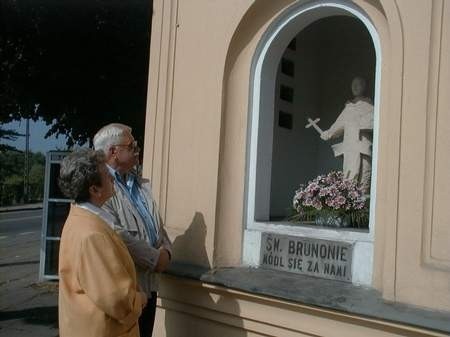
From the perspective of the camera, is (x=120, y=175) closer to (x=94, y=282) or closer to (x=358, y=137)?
(x=94, y=282)

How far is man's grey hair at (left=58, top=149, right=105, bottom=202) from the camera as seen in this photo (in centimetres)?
251

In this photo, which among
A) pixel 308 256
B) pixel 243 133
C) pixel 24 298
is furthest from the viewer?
pixel 24 298

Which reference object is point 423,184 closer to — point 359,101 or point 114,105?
point 359,101

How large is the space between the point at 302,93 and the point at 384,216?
6.34 feet

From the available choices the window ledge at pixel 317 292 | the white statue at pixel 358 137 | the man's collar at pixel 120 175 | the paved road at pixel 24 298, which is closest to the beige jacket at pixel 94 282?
the man's collar at pixel 120 175

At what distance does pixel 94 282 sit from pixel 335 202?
170 cm

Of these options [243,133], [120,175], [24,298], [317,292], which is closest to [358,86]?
[243,133]

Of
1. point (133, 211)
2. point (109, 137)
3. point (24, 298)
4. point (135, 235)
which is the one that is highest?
point (109, 137)

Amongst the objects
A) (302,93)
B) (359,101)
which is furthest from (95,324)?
(302,93)

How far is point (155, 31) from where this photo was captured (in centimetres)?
419

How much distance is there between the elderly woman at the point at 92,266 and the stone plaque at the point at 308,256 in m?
1.14

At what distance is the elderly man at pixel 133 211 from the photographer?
9.96 ft

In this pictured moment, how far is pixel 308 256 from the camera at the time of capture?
3.37 metres

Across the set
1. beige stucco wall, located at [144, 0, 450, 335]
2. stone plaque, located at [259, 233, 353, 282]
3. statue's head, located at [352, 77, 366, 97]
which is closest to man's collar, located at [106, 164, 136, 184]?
beige stucco wall, located at [144, 0, 450, 335]
